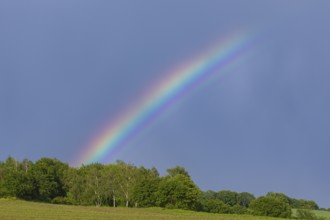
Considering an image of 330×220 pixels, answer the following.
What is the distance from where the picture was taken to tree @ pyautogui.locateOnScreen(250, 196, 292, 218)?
4987 inches

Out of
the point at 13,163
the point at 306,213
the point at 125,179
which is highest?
the point at 13,163

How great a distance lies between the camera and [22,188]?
12675 cm

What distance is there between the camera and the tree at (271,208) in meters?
127

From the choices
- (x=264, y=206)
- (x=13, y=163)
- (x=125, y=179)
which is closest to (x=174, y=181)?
(x=125, y=179)

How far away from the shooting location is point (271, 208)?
127500 millimetres

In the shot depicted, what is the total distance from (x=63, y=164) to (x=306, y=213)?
292ft

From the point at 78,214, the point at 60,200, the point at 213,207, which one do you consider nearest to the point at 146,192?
the point at 60,200

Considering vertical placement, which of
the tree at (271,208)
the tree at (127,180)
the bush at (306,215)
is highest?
the tree at (127,180)

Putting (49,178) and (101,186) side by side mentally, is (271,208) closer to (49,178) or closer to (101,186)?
(101,186)

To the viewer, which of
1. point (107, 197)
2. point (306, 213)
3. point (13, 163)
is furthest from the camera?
point (13, 163)

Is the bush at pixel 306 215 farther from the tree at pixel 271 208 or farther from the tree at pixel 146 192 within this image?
the tree at pixel 146 192

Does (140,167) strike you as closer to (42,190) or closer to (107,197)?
(107,197)

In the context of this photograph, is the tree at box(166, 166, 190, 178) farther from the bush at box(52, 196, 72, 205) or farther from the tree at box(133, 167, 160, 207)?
the bush at box(52, 196, 72, 205)

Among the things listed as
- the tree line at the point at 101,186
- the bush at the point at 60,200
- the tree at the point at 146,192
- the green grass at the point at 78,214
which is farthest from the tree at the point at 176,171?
the green grass at the point at 78,214
